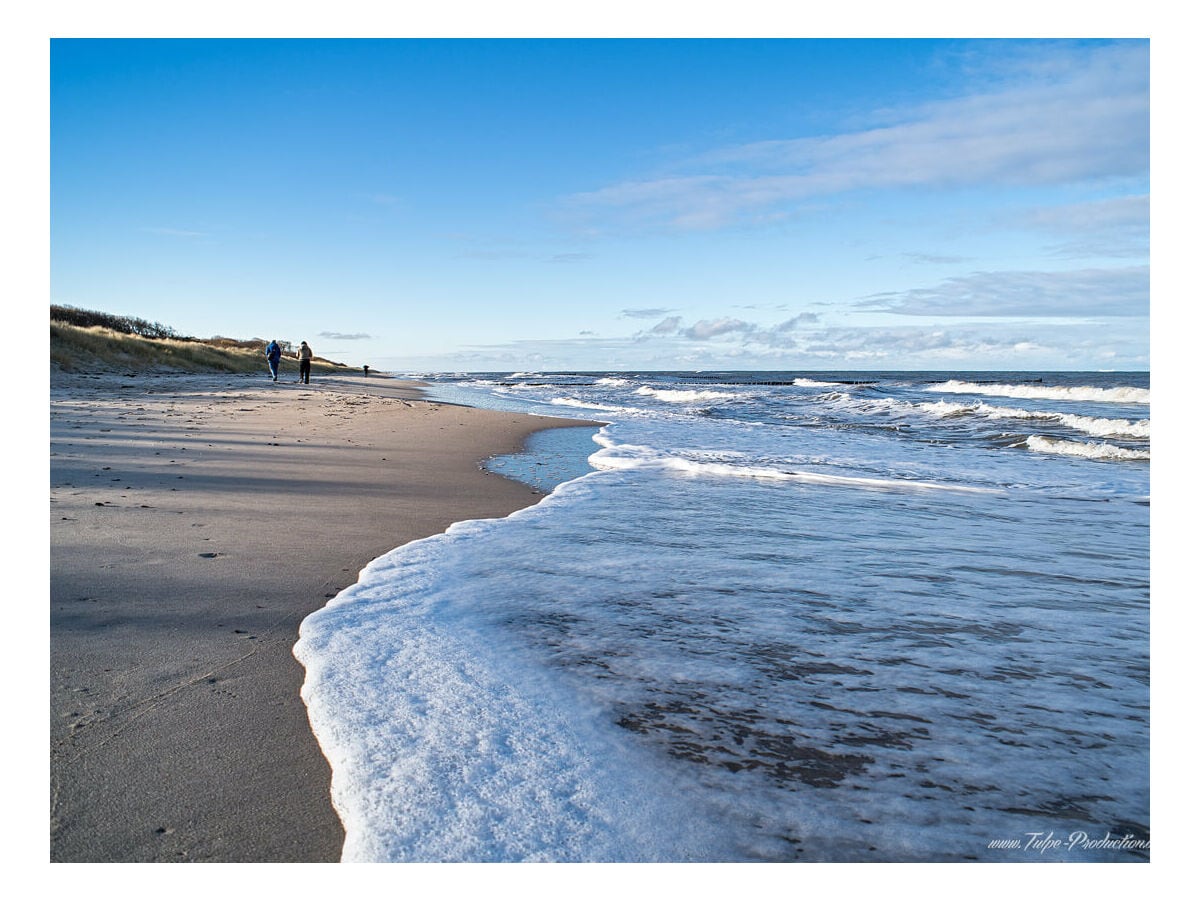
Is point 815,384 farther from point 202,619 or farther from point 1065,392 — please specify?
point 202,619

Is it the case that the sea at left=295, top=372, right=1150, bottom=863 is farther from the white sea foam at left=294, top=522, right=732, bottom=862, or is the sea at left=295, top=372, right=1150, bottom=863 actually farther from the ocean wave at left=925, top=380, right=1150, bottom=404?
the ocean wave at left=925, top=380, right=1150, bottom=404

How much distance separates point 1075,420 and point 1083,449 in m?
6.74

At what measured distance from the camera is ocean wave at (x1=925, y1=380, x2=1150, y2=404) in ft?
97.1

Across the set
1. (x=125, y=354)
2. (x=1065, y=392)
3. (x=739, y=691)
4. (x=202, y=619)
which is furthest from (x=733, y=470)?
(x=1065, y=392)

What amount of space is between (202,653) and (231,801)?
1097 millimetres

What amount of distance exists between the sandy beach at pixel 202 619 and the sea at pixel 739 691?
0.55 ft

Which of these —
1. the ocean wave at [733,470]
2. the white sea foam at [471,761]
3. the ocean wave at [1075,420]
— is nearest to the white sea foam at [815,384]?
the ocean wave at [1075,420]

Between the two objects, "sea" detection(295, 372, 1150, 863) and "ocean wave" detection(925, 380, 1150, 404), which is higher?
"ocean wave" detection(925, 380, 1150, 404)

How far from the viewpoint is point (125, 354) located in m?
30.5

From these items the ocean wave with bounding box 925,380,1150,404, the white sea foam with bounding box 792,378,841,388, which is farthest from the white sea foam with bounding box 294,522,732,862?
the white sea foam with bounding box 792,378,841,388

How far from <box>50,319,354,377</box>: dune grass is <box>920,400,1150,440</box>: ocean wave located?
94.0 feet

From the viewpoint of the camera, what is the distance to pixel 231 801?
1955 millimetres
